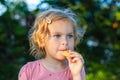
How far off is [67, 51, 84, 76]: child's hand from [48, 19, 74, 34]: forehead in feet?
0.53

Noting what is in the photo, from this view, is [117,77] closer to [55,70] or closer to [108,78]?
[108,78]

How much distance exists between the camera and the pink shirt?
3510 millimetres

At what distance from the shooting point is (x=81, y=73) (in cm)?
352

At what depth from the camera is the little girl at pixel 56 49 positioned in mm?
3467

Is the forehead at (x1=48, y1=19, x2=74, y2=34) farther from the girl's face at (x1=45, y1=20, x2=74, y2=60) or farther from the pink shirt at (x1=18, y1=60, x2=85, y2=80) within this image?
the pink shirt at (x1=18, y1=60, x2=85, y2=80)

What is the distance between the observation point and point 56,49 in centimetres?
348

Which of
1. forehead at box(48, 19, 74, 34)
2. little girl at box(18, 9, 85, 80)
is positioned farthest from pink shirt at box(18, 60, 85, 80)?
forehead at box(48, 19, 74, 34)

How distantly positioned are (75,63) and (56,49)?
158 millimetres

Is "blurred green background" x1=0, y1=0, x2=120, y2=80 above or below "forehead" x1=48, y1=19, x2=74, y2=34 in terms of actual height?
below

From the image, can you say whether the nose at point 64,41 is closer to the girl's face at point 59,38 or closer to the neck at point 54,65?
the girl's face at point 59,38

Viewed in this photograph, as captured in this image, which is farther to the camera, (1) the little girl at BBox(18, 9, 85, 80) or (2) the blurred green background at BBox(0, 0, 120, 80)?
(2) the blurred green background at BBox(0, 0, 120, 80)

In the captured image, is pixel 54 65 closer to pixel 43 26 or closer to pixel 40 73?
pixel 40 73

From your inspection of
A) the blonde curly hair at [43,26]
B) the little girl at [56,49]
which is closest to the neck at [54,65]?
the little girl at [56,49]

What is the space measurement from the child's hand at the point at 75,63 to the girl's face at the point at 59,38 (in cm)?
5
